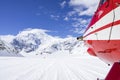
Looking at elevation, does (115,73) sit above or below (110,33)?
below

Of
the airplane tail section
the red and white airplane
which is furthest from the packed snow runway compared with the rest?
the airplane tail section

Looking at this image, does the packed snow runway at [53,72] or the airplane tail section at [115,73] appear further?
the packed snow runway at [53,72]

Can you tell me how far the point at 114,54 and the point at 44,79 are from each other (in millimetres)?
6396

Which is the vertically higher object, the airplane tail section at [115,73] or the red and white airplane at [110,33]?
the red and white airplane at [110,33]

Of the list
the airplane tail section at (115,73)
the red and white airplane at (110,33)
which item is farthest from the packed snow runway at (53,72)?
the airplane tail section at (115,73)

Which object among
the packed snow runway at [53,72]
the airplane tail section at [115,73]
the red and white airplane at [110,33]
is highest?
the red and white airplane at [110,33]

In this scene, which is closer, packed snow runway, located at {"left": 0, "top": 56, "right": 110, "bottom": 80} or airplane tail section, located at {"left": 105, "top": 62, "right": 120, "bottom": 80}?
airplane tail section, located at {"left": 105, "top": 62, "right": 120, "bottom": 80}

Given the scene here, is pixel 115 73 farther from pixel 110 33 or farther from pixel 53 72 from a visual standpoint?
pixel 53 72

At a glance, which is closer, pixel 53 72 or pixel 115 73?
pixel 115 73

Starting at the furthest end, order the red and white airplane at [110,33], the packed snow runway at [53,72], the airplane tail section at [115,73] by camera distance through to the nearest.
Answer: the packed snow runway at [53,72]
the airplane tail section at [115,73]
the red and white airplane at [110,33]

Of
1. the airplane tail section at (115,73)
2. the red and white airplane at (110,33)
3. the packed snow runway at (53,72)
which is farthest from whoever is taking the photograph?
the packed snow runway at (53,72)

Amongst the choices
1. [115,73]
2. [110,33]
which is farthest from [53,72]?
[110,33]

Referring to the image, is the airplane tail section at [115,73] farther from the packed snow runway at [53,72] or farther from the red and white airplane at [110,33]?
the packed snow runway at [53,72]

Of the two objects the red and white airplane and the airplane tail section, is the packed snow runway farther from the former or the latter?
the airplane tail section
